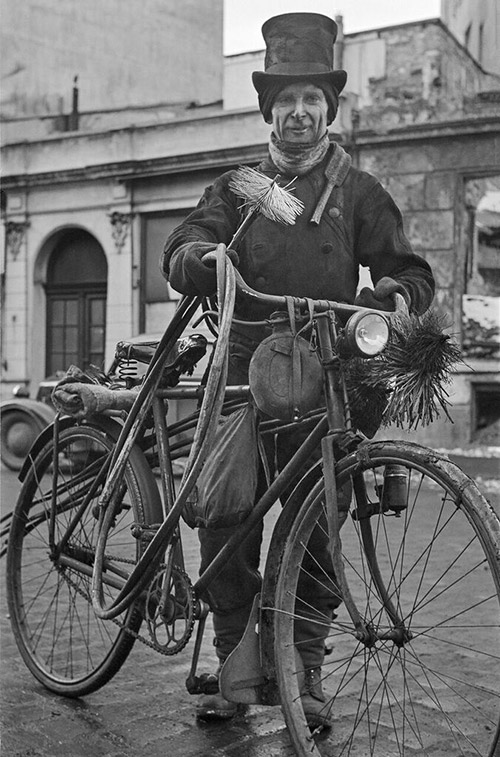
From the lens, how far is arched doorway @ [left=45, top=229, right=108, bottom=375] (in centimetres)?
2233

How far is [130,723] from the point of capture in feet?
11.2

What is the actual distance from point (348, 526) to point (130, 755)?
3.58ft

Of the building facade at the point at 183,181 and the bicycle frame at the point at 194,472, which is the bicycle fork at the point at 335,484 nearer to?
the bicycle frame at the point at 194,472

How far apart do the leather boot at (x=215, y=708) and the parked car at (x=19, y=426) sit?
1034cm

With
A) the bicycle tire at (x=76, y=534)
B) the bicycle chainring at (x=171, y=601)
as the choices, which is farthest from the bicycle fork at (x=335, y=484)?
the bicycle tire at (x=76, y=534)

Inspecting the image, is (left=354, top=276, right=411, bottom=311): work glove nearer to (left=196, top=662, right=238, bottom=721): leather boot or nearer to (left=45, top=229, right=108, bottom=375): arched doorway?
(left=196, top=662, right=238, bottom=721): leather boot

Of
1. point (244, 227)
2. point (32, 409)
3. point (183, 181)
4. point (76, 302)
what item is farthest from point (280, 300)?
point (76, 302)

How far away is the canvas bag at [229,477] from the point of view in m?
3.06

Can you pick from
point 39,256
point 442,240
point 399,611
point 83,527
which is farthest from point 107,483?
point 39,256

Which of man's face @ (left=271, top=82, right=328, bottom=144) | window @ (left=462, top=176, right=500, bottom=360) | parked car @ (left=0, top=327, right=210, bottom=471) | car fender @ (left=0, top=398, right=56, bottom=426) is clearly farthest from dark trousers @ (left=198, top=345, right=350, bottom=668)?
window @ (left=462, top=176, right=500, bottom=360)

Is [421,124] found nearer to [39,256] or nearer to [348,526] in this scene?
[39,256]

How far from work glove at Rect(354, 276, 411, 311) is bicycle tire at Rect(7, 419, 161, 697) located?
913 millimetres

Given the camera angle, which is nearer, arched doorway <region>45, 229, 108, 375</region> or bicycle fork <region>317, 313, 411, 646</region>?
bicycle fork <region>317, 313, 411, 646</region>

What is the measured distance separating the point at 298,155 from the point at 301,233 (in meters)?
0.25
